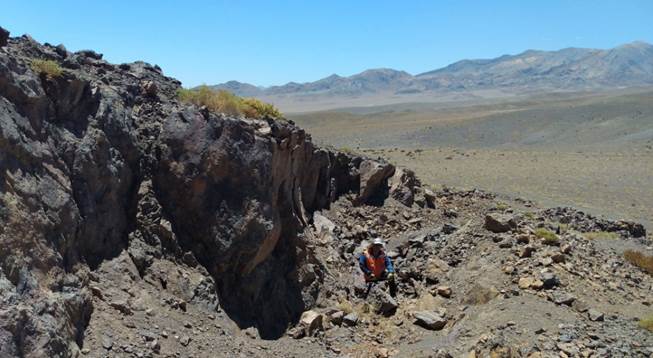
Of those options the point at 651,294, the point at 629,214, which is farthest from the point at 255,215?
the point at 629,214

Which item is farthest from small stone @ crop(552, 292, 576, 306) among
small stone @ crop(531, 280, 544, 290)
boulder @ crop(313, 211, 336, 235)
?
boulder @ crop(313, 211, 336, 235)

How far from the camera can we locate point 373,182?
1673cm

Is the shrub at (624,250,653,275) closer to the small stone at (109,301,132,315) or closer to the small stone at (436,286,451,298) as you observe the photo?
the small stone at (436,286,451,298)

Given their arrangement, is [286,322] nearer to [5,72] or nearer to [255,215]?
[255,215]

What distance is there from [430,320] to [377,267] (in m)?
1.71

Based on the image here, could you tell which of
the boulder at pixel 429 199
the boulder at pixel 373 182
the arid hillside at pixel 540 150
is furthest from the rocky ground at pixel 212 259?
the arid hillside at pixel 540 150

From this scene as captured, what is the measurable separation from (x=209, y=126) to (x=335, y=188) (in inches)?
236

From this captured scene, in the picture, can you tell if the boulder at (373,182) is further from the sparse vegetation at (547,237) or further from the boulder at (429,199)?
the sparse vegetation at (547,237)

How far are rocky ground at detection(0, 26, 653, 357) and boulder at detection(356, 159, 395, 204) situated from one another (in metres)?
2.91

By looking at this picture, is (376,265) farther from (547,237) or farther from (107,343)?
(107,343)

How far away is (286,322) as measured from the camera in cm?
1057

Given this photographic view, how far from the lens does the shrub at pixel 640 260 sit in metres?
12.9

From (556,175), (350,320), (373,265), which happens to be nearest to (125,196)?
(350,320)

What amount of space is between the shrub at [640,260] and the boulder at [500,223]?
262cm
